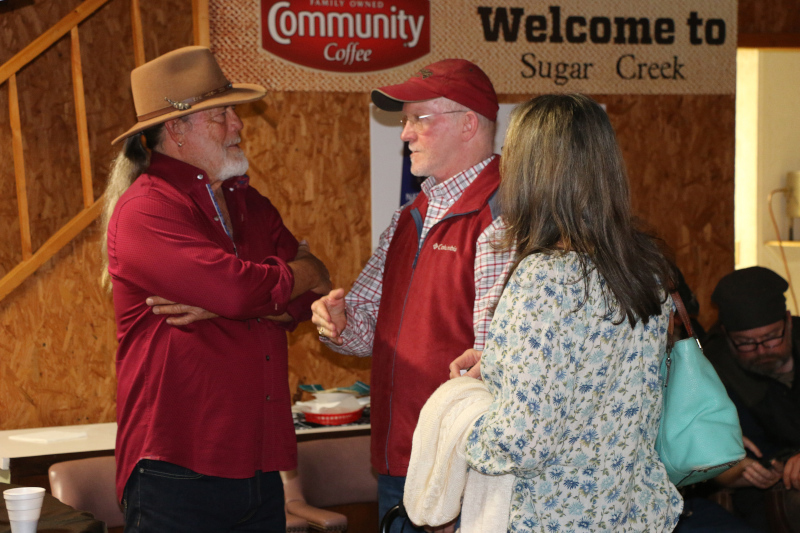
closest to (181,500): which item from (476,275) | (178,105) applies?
(476,275)

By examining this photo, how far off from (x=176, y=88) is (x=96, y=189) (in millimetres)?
1772

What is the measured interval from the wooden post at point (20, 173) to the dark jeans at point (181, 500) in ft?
6.20

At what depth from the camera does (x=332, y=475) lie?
3.60 metres

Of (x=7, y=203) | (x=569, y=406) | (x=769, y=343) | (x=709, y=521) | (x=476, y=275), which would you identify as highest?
(x=7, y=203)

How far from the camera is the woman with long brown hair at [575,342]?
1.56 m

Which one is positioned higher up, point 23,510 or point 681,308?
point 681,308

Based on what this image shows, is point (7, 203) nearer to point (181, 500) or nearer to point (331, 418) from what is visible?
point (331, 418)

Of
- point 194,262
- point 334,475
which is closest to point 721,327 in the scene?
point 334,475

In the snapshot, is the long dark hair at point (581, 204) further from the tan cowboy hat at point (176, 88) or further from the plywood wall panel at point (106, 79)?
the plywood wall panel at point (106, 79)

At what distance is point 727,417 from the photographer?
1.72m

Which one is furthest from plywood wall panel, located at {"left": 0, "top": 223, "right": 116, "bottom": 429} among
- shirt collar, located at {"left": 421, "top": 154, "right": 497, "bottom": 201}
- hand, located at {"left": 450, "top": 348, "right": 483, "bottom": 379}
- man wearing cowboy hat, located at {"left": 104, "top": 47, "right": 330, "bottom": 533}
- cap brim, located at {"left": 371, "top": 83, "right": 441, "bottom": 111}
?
hand, located at {"left": 450, "top": 348, "right": 483, "bottom": 379}

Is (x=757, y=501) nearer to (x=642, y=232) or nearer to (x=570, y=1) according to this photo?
(x=642, y=232)

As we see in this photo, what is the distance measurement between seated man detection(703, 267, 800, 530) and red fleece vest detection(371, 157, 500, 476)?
5.77ft

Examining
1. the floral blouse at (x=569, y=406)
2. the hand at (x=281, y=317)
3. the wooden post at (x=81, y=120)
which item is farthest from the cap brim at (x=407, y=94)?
the wooden post at (x=81, y=120)
